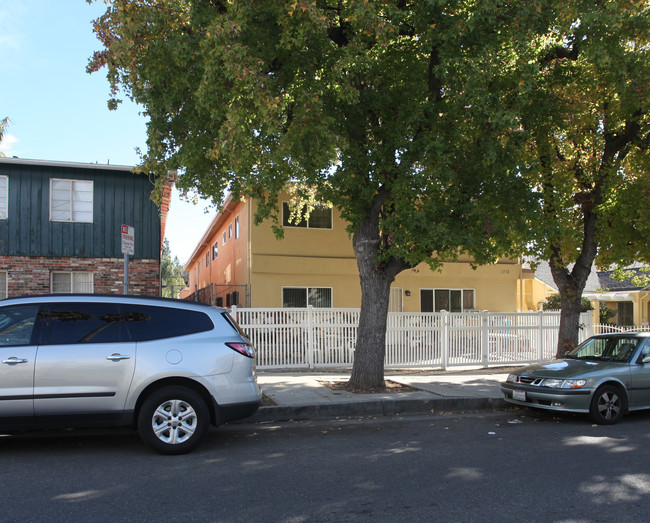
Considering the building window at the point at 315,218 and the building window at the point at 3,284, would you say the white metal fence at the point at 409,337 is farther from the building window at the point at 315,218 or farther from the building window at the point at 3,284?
the building window at the point at 3,284

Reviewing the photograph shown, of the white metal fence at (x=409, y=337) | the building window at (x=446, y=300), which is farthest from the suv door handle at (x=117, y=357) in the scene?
the building window at (x=446, y=300)

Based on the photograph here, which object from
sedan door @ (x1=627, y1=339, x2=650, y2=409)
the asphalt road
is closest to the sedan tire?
the asphalt road

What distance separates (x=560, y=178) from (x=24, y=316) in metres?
10.8

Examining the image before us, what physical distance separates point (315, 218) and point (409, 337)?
19.1ft

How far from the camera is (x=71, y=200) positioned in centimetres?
1477

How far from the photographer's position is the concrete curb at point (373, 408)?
8273mm

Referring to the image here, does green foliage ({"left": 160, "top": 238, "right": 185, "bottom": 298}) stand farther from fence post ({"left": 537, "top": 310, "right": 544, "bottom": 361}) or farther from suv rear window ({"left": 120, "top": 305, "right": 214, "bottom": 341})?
suv rear window ({"left": 120, "top": 305, "right": 214, "bottom": 341})

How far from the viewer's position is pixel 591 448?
6488 mm

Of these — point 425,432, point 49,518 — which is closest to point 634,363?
point 425,432

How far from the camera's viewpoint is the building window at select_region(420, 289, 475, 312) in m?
19.5

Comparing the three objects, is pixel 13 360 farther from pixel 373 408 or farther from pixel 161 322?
pixel 373 408

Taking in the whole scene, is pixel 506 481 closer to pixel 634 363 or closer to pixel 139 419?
pixel 139 419

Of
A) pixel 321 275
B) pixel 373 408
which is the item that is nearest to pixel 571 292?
pixel 373 408

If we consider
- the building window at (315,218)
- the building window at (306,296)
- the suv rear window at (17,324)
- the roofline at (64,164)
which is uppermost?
the roofline at (64,164)
